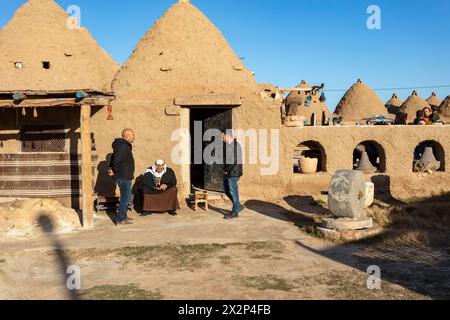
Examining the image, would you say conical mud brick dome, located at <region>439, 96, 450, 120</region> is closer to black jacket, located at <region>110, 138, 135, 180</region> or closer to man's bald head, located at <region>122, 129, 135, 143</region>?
man's bald head, located at <region>122, 129, 135, 143</region>

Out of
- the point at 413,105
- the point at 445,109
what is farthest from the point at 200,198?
the point at 413,105

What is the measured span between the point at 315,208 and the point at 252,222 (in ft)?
6.58

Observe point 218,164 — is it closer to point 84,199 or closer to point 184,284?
point 84,199

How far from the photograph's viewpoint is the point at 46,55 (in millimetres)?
11266

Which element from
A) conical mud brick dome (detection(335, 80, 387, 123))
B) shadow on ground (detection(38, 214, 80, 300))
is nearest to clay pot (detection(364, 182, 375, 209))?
shadow on ground (detection(38, 214, 80, 300))

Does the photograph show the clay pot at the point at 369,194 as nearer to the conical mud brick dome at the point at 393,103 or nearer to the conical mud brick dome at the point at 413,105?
the conical mud brick dome at the point at 413,105

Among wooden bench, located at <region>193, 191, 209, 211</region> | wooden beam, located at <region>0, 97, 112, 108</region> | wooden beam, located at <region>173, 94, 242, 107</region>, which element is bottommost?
wooden bench, located at <region>193, 191, 209, 211</region>

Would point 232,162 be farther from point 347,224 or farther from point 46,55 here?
point 46,55

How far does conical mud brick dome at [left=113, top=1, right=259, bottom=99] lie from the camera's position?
10602 millimetres

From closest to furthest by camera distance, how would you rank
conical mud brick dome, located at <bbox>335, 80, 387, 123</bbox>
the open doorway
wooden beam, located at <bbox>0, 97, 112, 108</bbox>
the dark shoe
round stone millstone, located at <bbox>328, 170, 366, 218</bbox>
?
round stone millstone, located at <bbox>328, 170, 366, 218</bbox> → wooden beam, located at <bbox>0, 97, 112, 108</bbox> → the dark shoe → the open doorway → conical mud brick dome, located at <bbox>335, 80, 387, 123</bbox>

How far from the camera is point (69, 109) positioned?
968cm

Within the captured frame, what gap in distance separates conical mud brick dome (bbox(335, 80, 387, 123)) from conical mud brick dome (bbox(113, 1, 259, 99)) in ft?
57.8

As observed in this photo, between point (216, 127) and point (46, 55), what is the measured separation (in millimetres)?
4746
